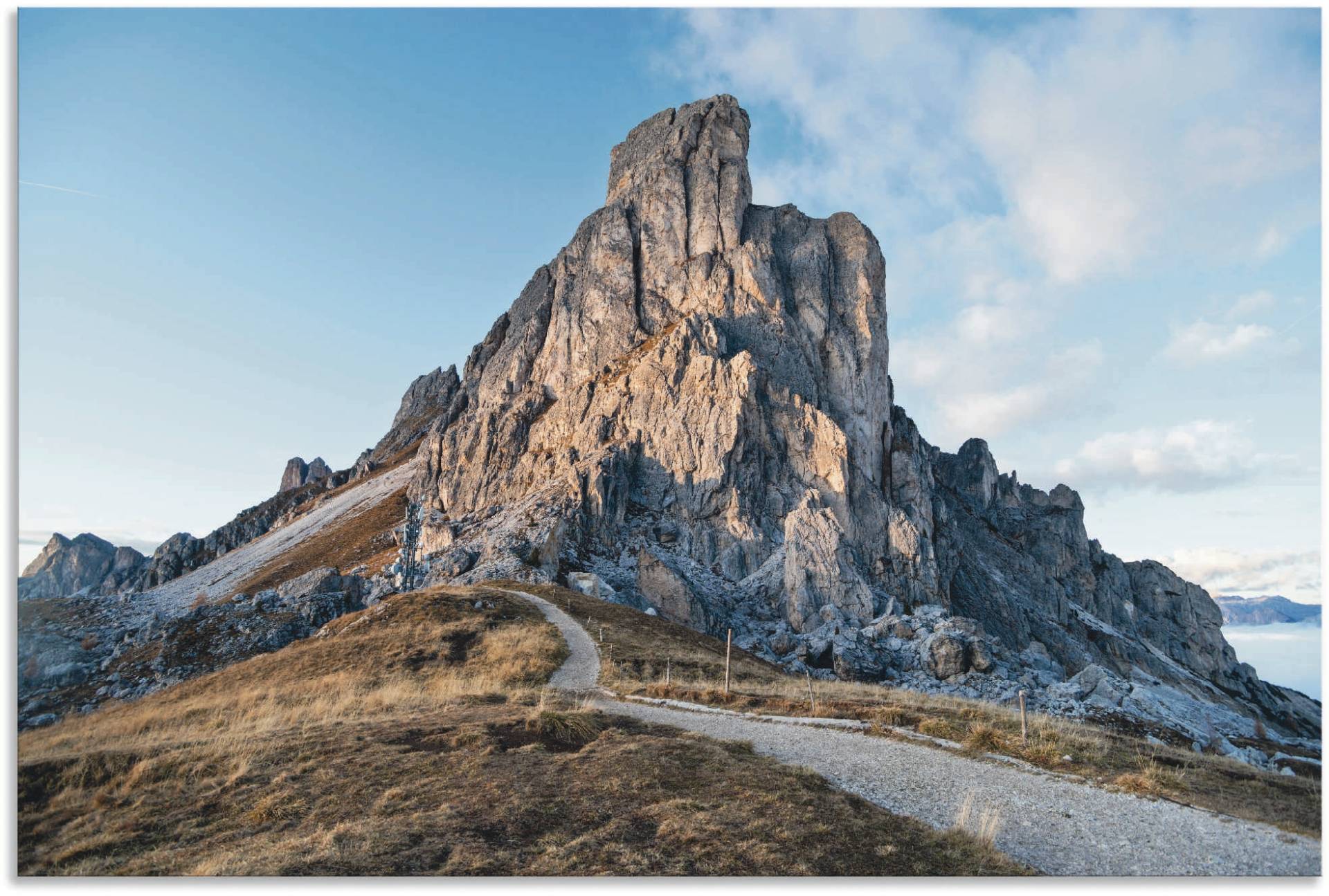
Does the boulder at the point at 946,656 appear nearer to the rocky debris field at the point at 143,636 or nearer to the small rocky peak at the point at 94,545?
the rocky debris field at the point at 143,636

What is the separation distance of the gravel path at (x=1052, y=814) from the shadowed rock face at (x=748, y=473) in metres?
28.8

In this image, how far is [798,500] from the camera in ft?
244

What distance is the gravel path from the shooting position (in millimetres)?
8938

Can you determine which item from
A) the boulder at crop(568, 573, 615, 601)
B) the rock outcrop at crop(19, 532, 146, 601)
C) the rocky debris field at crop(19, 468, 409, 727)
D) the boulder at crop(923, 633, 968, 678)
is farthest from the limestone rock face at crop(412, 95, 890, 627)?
the rock outcrop at crop(19, 532, 146, 601)

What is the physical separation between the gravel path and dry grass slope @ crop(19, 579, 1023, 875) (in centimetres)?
97

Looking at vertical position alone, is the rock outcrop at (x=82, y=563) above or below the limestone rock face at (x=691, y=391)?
below

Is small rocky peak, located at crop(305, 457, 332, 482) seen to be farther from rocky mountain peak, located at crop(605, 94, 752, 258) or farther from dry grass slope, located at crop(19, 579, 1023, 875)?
dry grass slope, located at crop(19, 579, 1023, 875)

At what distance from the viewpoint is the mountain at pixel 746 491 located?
57.5 meters

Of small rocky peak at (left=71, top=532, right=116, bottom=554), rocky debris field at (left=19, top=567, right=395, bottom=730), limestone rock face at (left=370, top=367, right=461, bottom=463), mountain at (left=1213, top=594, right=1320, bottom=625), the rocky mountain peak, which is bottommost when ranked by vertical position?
rocky debris field at (left=19, top=567, right=395, bottom=730)

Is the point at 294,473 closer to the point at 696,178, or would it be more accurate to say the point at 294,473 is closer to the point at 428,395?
the point at 428,395

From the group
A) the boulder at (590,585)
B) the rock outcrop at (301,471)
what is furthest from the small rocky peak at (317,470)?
the boulder at (590,585)

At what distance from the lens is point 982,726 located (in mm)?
16516

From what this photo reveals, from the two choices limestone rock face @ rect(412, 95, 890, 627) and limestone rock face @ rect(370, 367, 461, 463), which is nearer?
limestone rock face @ rect(412, 95, 890, 627)

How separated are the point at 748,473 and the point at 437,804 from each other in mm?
67433
